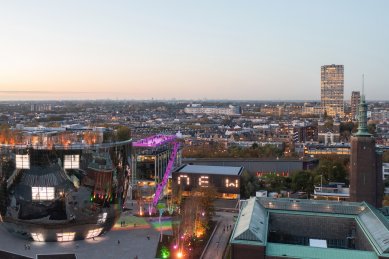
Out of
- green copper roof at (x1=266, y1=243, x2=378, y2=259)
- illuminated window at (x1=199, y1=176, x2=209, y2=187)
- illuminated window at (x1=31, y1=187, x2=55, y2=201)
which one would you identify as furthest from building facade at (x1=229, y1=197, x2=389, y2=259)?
illuminated window at (x1=199, y1=176, x2=209, y2=187)

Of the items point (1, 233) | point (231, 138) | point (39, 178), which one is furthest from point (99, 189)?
point (231, 138)

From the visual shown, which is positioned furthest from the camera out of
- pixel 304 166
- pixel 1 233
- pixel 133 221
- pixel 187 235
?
pixel 304 166

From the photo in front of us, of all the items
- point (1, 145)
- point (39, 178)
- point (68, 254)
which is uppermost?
point (1, 145)

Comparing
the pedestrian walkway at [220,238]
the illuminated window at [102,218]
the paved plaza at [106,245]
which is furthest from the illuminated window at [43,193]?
the pedestrian walkway at [220,238]

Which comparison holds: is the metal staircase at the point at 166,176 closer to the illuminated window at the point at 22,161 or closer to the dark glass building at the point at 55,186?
the dark glass building at the point at 55,186

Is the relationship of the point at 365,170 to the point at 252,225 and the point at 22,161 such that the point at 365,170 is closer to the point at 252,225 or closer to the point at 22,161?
the point at 252,225

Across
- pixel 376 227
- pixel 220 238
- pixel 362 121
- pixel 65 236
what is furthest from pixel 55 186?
pixel 362 121

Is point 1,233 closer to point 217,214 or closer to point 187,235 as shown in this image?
point 187,235
